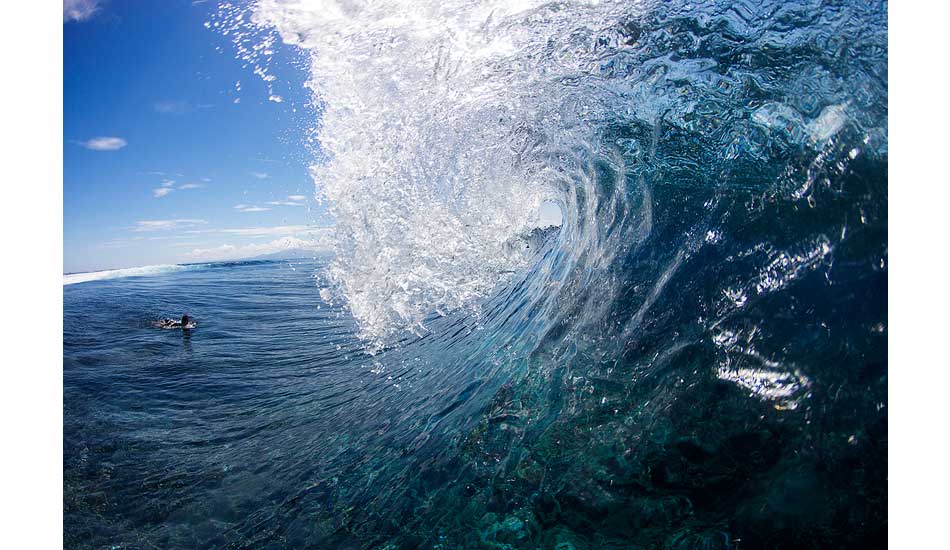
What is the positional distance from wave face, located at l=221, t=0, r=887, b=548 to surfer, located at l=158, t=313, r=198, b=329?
20.2 feet

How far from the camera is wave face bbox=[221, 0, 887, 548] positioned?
5.62 ft

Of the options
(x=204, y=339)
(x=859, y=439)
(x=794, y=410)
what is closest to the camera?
(x=859, y=439)

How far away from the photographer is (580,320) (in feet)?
10.00

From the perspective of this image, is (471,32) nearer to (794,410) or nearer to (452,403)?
(452,403)

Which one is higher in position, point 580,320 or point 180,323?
point 580,320

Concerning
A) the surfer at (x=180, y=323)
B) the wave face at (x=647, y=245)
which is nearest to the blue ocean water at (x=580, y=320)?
the wave face at (x=647, y=245)

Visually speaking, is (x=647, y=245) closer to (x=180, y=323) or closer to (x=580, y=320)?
(x=580, y=320)

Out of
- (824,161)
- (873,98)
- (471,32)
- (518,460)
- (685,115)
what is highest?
(471,32)

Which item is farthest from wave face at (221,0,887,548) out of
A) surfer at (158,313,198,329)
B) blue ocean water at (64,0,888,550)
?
surfer at (158,313,198,329)

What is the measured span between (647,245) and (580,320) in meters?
0.66

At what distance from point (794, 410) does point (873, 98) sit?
4.39ft

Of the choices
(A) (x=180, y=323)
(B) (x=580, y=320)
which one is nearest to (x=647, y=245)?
(B) (x=580, y=320)
